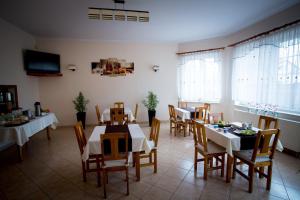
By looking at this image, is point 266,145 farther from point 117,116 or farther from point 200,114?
point 117,116

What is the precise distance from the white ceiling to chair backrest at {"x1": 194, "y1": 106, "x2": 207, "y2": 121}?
7.78 ft

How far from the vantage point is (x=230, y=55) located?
16.8ft

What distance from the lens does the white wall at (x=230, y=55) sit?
3.25 meters

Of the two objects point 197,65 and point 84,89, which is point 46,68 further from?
point 197,65

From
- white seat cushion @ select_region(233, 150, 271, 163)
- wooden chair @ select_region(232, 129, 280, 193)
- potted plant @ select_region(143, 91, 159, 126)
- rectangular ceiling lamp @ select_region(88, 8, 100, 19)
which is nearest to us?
wooden chair @ select_region(232, 129, 280, 193)

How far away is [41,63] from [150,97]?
3.75m

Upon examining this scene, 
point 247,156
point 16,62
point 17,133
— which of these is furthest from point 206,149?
point 16,62

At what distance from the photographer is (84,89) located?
5.76m

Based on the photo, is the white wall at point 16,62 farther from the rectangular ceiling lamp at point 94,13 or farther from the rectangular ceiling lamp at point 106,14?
the rectangular ceiling lamp at point 106,14

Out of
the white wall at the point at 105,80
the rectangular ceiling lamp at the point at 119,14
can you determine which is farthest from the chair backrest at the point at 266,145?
Result: the white wall at the point at 105,80

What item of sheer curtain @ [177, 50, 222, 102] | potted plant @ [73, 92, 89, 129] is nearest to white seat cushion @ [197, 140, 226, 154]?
sheer curtain @ [177, 50, 222, 102]

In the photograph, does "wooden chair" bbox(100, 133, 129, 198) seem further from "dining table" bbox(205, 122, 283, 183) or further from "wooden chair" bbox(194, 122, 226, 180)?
"dining table" bbox(205, 122, 283, 183)

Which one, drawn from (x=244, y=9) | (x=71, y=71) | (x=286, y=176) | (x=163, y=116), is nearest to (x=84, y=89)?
(x=71, y=71)

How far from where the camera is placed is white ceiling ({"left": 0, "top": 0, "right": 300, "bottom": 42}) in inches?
124
